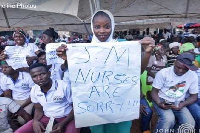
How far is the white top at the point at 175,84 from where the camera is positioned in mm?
2732

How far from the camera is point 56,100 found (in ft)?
7.47

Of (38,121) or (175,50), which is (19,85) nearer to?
(38,121)

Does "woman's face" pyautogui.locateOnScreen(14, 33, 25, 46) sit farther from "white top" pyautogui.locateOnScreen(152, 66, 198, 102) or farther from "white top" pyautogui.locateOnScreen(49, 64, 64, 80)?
"white top" pyautogui.locateOnScreen(152, 66, 198, 102)

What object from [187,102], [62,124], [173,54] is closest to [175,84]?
[187,102]

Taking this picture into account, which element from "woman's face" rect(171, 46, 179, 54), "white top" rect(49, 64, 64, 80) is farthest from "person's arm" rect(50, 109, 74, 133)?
"woman's face" rect(171, 46, 179, 54)

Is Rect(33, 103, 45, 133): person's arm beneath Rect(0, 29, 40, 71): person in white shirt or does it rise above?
beneath

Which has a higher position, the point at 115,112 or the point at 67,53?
the point at 67,53

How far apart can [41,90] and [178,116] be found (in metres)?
1.83

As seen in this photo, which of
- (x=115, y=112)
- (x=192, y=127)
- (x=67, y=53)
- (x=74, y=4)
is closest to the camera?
(x=67, y=53)

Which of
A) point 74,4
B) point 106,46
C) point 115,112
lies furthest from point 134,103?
point 74,4

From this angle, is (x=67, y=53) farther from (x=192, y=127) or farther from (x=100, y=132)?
(x=192, y=127)

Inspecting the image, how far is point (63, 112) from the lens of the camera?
7.56 feet

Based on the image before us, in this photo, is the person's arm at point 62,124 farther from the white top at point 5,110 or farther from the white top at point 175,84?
the white top at point 175,84

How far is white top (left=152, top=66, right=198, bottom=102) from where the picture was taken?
273 centimetres
